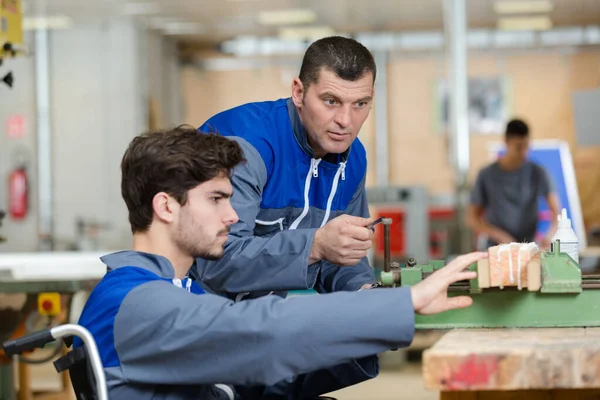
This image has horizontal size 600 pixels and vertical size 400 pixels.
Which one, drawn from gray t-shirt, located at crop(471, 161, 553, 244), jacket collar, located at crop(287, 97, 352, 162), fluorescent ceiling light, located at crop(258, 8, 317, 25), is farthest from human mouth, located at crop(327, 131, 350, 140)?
fluorescent ceiling light, located at crop(258, 8, 317, 25)

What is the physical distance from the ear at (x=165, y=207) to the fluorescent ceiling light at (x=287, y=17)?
752cm

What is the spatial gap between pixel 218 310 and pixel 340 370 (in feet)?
2.03

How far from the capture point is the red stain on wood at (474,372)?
4.08ft

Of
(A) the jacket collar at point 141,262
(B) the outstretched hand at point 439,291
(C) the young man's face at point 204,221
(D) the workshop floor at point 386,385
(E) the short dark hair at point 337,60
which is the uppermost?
(E) the short dark hair at point 337,60

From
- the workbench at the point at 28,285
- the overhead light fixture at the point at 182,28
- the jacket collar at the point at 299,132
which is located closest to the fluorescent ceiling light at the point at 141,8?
the overhead light fixture at the point at 182,28

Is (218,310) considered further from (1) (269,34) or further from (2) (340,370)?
(1) (269,34)

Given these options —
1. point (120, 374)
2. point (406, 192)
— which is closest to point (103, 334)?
point (120, 374)

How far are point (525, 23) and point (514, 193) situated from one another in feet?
13.5

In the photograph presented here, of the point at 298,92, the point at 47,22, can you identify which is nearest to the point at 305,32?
the point at 47,22

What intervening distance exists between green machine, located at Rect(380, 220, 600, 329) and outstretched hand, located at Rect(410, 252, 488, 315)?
118 millimetres

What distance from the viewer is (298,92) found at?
209 cm

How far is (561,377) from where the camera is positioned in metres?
1.24

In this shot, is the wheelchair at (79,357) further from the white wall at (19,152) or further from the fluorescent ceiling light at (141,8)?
the fluorescent ceiling light at (141,8)

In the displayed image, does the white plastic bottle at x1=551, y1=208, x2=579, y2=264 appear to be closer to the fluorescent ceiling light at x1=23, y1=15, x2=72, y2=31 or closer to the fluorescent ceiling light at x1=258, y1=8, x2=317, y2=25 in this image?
the fluorescent ceiling light at x1=258, y1=8, x2=317, y2=25
